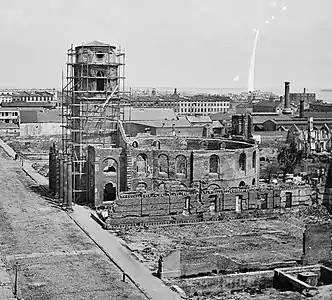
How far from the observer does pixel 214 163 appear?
43.7m

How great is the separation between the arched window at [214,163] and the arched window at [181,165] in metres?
1.89

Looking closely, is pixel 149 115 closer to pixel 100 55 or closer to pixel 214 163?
pixel 100 55

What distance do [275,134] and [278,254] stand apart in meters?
52.4

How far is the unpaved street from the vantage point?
25.0 metres

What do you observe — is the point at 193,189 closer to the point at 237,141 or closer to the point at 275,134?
the point at 237,141

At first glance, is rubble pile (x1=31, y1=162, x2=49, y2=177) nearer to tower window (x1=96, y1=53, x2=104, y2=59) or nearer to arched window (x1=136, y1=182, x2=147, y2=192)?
tower window (x1=96, y1=53, x2=104, y2=59)

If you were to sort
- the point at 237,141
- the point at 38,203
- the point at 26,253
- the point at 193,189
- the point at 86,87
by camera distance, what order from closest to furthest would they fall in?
the point at 26,253
the point at 193,189
the point at 38,203
the point at 86,87
the point at 237,141

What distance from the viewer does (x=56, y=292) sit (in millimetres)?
24875

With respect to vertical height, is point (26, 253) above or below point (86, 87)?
below

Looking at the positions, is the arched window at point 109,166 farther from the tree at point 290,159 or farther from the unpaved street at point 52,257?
the tree at point 290,159

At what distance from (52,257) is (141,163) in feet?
52.4

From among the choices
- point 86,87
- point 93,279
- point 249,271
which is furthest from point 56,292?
point 86,87

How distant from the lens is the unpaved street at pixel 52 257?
25047mm

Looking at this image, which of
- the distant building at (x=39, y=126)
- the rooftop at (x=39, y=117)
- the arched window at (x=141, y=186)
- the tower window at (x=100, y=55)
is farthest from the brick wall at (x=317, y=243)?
the rooftop at (x=39, y=117)
